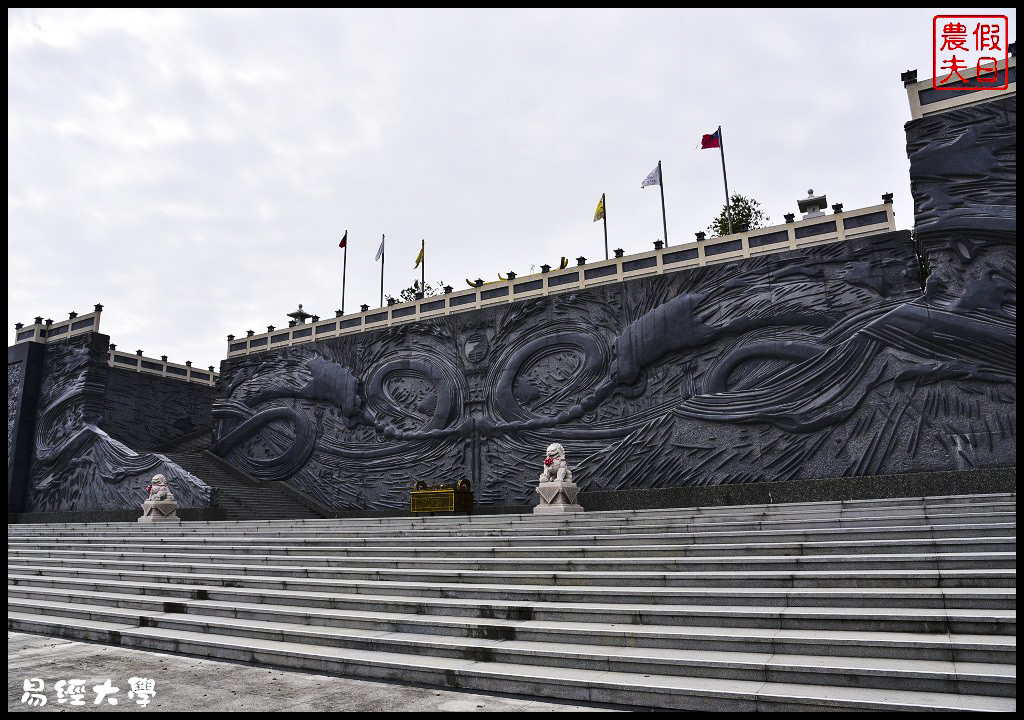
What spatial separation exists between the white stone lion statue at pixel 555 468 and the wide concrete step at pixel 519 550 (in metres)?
4.59

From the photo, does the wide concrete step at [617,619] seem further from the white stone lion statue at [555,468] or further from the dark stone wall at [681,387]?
the dark stone wall at [681,387]

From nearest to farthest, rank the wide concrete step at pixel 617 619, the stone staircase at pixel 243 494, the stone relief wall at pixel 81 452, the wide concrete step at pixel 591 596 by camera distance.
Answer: the wide concrete step at pixel 617 619, the wide concrete step at pixel 591 596, the stone staircase at pixel 243 494, the stone relief wall at pixel 81 452

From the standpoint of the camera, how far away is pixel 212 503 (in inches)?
656

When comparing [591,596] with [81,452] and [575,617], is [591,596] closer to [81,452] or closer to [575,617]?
[575,617]

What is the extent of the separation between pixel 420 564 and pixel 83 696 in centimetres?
354

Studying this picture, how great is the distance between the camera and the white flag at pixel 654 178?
57.5 ft

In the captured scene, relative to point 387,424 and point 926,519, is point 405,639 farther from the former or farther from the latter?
point 387,424

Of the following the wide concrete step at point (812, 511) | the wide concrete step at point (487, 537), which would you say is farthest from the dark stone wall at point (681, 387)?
the wide concrete step at point (487, 537)

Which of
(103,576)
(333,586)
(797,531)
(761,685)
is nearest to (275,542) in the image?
(103,576)

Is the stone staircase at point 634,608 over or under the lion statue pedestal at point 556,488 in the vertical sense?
under

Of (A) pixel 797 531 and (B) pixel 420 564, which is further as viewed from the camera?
(B) pixel 420 564

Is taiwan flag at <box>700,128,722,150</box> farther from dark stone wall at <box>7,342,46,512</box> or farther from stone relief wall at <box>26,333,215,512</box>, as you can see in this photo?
dark stone wall at <box>7,342,46,512</box>

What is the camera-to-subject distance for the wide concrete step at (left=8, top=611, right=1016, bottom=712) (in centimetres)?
332

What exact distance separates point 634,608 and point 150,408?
73.7 feet
